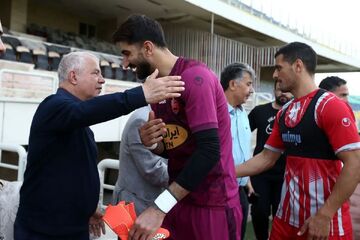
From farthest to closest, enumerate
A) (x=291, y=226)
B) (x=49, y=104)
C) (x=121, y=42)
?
(x=291, y=226) < (x=49, y=104) < (x=121, y=42)

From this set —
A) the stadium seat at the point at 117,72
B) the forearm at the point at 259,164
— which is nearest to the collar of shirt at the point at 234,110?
the forearm at the point at 259,164

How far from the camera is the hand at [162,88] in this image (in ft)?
5.09

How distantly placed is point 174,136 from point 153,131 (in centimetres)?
11

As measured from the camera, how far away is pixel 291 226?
85.5 inches

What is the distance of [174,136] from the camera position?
5.75 feet

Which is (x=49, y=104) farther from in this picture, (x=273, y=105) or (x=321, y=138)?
(x=273, y=105)

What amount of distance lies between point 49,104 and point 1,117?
3.96 metres

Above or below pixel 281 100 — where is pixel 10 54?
above

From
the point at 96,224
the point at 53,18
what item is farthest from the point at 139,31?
the point at 53,18

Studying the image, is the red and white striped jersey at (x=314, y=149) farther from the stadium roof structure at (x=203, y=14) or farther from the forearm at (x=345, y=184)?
the stadium roof structure at (x=203, y=14)

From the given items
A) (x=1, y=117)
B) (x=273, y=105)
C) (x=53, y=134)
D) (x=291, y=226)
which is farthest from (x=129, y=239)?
(x=1, y=117)

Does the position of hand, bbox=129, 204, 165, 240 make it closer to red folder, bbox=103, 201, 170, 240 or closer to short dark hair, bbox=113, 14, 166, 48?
red folder, bbox=103, 201, 170, 240

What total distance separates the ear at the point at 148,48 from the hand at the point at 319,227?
119cm

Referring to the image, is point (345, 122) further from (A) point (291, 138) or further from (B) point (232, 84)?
(B) point (232, 84)
